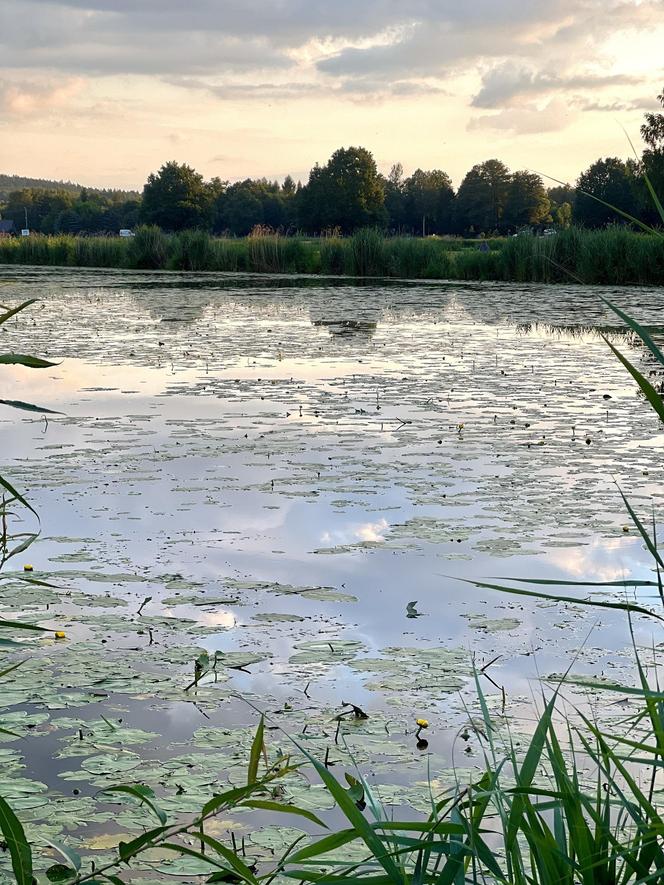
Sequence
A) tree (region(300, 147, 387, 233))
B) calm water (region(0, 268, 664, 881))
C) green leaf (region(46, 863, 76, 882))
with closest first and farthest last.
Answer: green leaf (region(46, 863, 76, 882))
calm water (region(0, 268, 664, 881))
tree (region(300, 147, 387, 233))

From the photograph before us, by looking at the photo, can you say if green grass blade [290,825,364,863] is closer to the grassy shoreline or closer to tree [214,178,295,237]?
the grassy shoreline

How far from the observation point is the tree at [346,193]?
6681cm

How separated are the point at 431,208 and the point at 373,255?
195 ft

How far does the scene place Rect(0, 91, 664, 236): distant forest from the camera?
208 ft

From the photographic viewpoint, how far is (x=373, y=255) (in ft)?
83.0

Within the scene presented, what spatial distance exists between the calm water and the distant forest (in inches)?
1384

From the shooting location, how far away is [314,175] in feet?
226

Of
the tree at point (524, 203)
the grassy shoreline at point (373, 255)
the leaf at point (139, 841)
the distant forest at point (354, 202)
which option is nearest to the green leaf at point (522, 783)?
the leaf at point (139, 841)

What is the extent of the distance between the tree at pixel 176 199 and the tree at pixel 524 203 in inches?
899

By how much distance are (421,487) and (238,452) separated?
1.30 m

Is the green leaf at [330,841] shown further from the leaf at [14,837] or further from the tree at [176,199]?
the tree at [176,199]

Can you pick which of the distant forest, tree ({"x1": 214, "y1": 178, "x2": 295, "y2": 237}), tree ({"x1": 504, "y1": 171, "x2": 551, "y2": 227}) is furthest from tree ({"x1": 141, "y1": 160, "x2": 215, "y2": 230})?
tree ({"x1": 504, "y1": 171, "x2": 551, "y2": 227})

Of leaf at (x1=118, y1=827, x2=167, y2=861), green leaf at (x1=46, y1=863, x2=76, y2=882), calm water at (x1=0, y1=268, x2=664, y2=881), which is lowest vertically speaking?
green leaf at (x1=46, y1=863, x2=76, y2=882)

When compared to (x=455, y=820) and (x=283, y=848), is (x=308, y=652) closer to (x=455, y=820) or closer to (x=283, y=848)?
(x=283, y=848)
